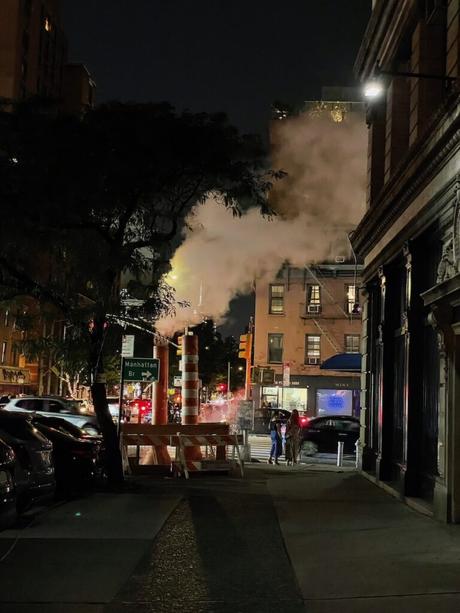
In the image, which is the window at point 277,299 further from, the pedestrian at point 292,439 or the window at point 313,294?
the pedestrian at point 292,439

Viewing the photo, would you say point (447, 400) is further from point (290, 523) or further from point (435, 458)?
point (290, 523)

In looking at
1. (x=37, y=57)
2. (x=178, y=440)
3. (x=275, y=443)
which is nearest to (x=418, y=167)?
(x=178, y=440)

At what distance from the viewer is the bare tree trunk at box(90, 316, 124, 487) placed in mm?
13266

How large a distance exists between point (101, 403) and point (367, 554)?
7.20 m

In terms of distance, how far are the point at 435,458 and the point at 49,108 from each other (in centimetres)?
888

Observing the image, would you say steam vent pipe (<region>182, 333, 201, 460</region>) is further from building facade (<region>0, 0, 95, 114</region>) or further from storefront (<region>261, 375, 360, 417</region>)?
building facade (<region>0, 0, 95, 114</region>)

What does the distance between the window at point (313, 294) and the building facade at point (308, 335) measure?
0.18 ft

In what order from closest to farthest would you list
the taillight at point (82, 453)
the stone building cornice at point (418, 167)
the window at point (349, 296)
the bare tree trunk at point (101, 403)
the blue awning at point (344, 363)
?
the stone building cornice at point (418, 167)
the taillight at point (82, 453)
the bare tree trunk at point (101, 403)
the blue awning at point (344, 363)
the window at point (349, 296)

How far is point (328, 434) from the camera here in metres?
21.4

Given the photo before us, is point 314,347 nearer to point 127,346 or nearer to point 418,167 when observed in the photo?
point 127,346

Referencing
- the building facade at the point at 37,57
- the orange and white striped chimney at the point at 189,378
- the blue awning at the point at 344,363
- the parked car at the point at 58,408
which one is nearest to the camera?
the orange and white striped chimney at the point at 189,378

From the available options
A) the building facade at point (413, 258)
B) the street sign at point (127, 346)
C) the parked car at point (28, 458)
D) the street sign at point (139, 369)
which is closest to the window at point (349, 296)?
the building facade at point (413, 258)

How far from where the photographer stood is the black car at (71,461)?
38.6 ft

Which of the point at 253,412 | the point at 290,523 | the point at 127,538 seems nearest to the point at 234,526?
the point at 290,523
